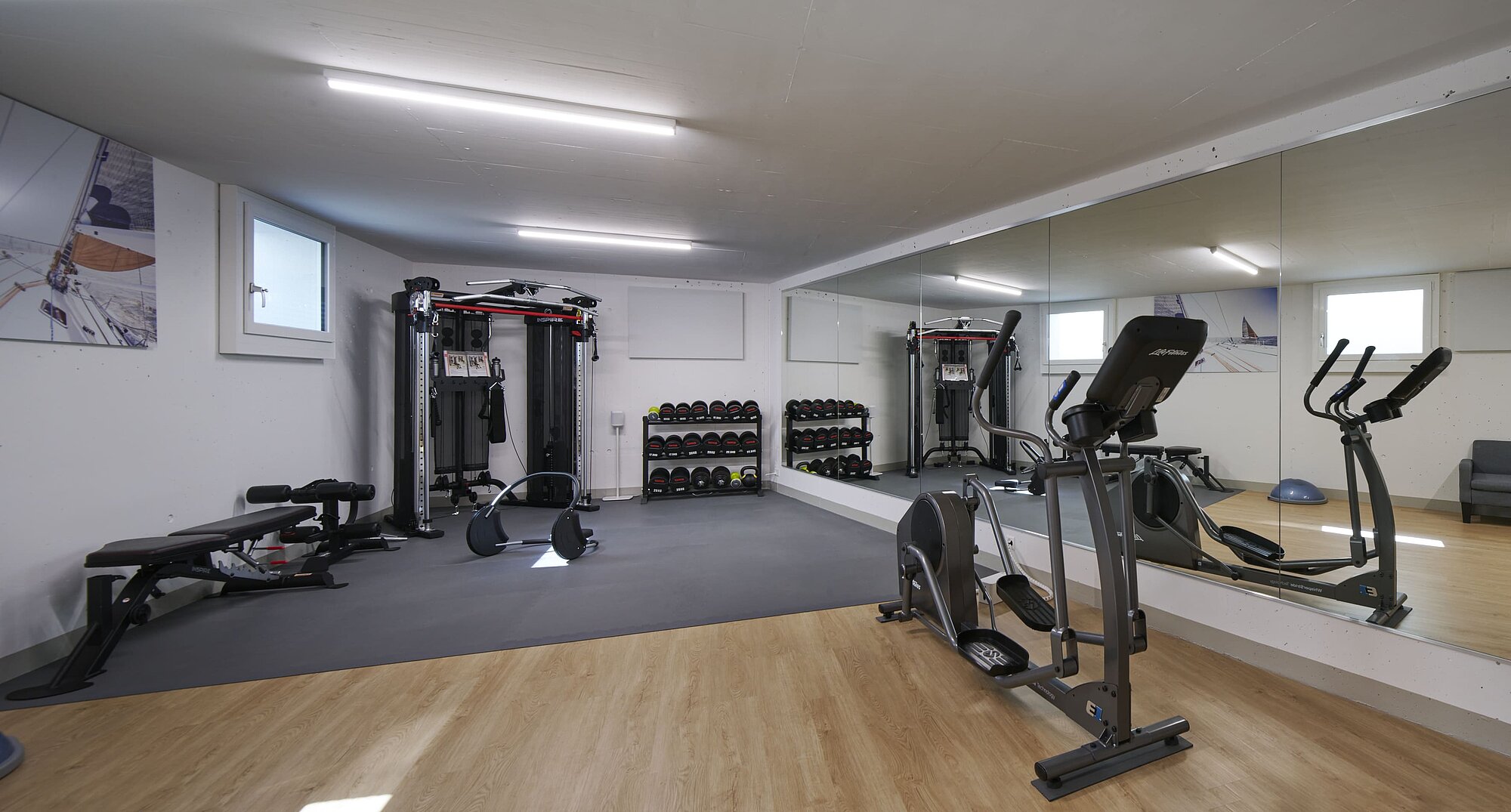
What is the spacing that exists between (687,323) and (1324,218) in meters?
5.74

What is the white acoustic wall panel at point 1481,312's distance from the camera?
6.78 feet

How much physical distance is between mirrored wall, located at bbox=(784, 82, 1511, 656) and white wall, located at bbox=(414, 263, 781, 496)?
412cm

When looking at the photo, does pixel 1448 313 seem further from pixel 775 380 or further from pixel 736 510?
pixel 775 380

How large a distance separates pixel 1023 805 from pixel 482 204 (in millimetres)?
4625

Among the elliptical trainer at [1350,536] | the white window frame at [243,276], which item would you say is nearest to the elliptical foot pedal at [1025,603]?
the elliptical trainer at [1350,536]

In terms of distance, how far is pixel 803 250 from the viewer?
5.36 metres

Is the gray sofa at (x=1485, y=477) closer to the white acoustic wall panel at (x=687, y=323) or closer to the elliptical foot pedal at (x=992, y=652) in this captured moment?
the elliptical foot pedal at (x=992, y=652)

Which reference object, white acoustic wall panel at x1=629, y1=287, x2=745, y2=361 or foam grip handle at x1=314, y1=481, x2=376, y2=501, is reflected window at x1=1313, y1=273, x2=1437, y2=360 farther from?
foam grip handle at x1=314, y1=481, x2=376, y2=501

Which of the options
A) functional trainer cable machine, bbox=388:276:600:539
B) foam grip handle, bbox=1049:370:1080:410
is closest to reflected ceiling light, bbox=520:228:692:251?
functional trainer cable machine, bbox=388:276:600:539

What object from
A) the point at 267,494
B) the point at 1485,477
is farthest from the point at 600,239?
the point at 1485,477

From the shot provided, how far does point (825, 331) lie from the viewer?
6.57 m

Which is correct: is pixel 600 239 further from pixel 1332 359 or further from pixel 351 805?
pixel 1332 359

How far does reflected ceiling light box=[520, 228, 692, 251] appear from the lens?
184 inches

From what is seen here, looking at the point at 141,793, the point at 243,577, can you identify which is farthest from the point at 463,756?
the point at 243,577
